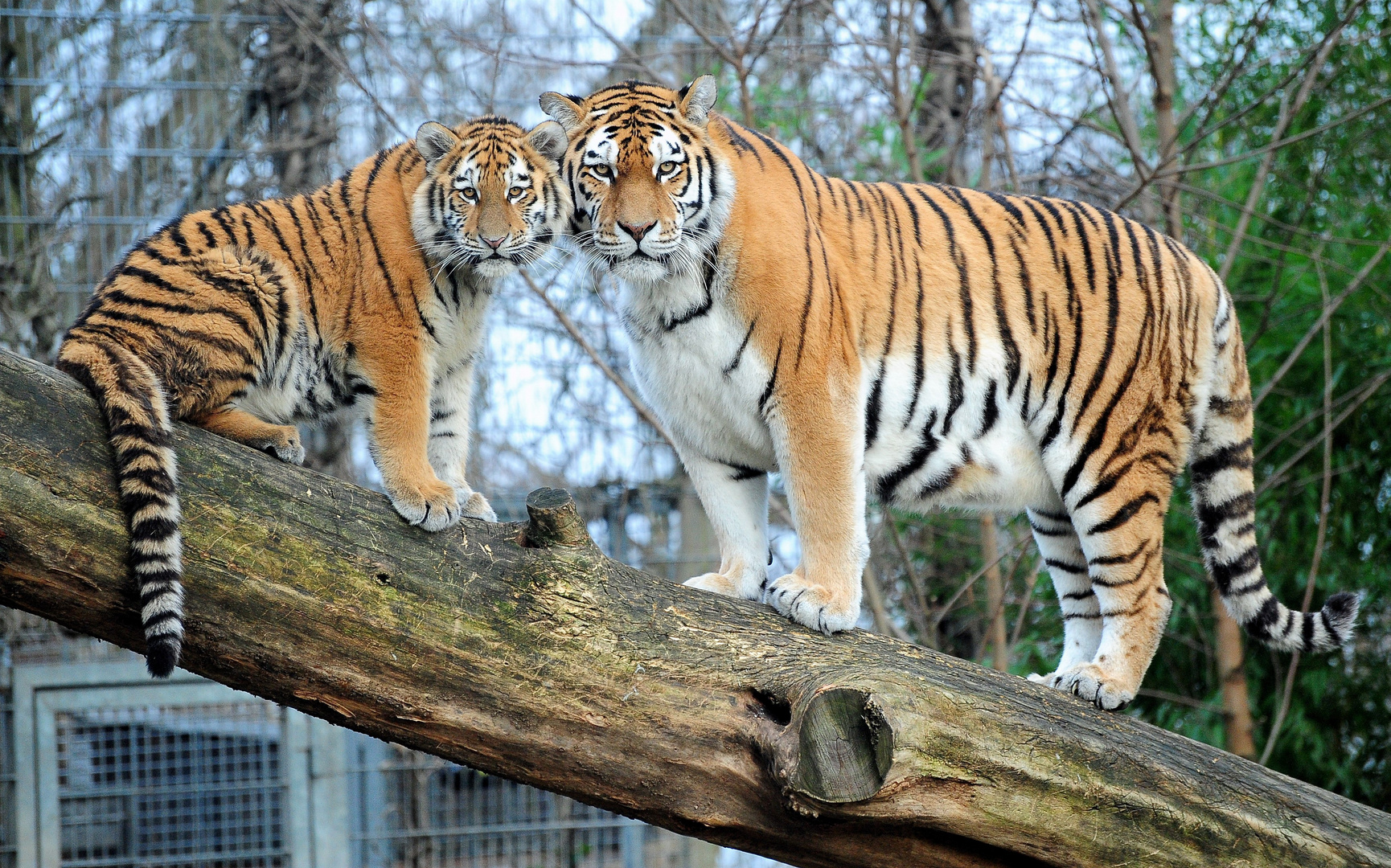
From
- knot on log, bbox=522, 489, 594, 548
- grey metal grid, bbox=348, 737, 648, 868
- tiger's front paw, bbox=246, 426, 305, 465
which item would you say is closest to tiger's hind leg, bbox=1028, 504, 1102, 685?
knot on log, bbox=522, 489, 594, 548

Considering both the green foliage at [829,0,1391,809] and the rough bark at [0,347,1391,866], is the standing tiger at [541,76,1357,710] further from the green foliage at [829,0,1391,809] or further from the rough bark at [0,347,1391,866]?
the green foliage at [829,0,1391,809]

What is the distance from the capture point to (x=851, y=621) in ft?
9.31

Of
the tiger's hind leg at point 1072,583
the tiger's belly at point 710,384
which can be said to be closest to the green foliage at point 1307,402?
the tiger's hind leg at point 1072,583

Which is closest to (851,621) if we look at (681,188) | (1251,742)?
(681,188)

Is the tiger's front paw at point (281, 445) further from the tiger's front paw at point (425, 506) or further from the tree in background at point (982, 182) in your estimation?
the tree in background at point (982, 182)

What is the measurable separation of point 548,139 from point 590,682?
1.44 metres

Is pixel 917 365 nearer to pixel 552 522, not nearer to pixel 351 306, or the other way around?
pixel 552 522

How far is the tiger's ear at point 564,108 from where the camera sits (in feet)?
10.1

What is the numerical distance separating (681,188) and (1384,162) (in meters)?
3.79

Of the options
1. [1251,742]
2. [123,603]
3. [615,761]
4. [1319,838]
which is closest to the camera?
[123,603]

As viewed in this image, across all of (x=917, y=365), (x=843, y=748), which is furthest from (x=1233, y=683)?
(x=843, y=748)

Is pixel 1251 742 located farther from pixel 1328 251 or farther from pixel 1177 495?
pixel 1328 251

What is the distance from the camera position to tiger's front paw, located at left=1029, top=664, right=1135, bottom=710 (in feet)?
10.1

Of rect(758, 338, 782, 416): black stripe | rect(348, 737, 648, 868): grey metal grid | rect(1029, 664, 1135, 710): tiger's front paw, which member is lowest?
rect(348, 737, 648, 868): grey metal grid
